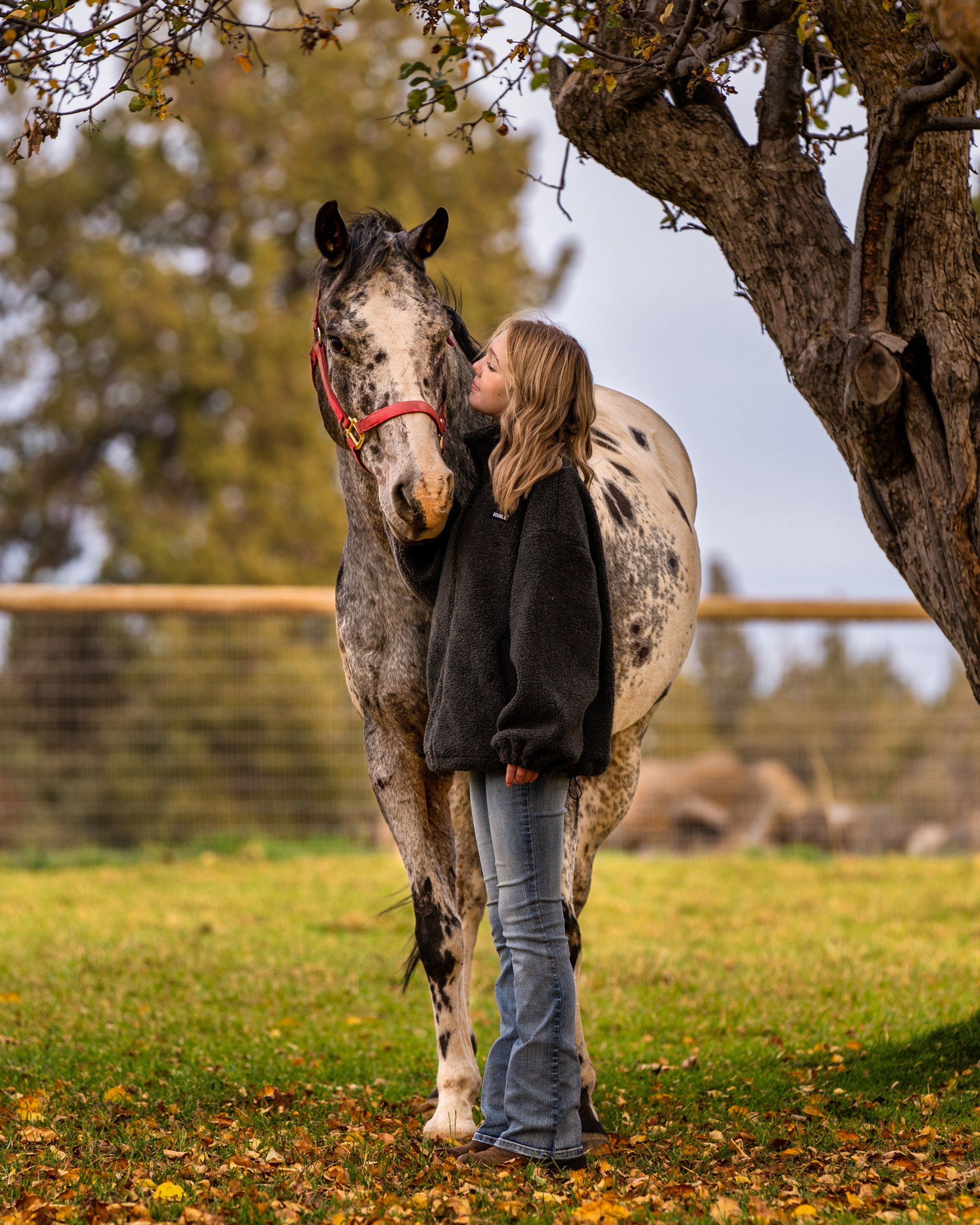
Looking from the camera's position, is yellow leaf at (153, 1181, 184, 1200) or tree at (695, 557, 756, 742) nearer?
yellow leaf at (153, 1181, 184, 1200)

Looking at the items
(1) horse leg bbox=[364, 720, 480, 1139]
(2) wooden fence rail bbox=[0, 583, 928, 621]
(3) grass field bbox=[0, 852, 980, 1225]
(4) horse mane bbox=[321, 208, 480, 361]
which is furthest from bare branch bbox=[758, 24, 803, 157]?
(2) wooden fence rail bbox=[0, 583, 928, 621]

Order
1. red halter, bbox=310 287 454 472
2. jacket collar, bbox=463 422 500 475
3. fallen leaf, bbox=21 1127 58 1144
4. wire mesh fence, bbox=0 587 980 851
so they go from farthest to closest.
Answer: wire mesh fence, bbox=0 587 980 851, jacket collar, bbox=463 422 500 475, fallen leaf, bbox=21 1127 58 1144, red halter, bbox=310 287 454 472

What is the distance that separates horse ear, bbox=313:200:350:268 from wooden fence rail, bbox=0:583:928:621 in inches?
222

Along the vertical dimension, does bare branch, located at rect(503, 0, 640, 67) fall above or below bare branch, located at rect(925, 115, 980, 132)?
above

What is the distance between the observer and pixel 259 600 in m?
9.16

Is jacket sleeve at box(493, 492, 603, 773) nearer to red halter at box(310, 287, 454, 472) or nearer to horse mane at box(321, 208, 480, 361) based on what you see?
red halter at box(310, 287, 454, 472)

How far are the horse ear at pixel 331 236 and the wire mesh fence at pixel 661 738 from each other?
19.8 feet

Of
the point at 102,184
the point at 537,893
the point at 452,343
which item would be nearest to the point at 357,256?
the point at 452,343

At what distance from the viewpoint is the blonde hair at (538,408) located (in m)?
3.03

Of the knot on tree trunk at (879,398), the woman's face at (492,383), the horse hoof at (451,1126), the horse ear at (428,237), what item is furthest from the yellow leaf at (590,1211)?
the horse ear at (428,237)

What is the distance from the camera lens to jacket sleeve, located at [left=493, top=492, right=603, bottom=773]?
2.82 meters

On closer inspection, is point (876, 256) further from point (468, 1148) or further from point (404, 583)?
point (468, 1148)

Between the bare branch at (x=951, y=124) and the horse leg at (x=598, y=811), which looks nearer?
the bare branch at (x=951, y=124)

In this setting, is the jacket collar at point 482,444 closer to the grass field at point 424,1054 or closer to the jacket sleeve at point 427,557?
the jacket sleeve at point 427,557
